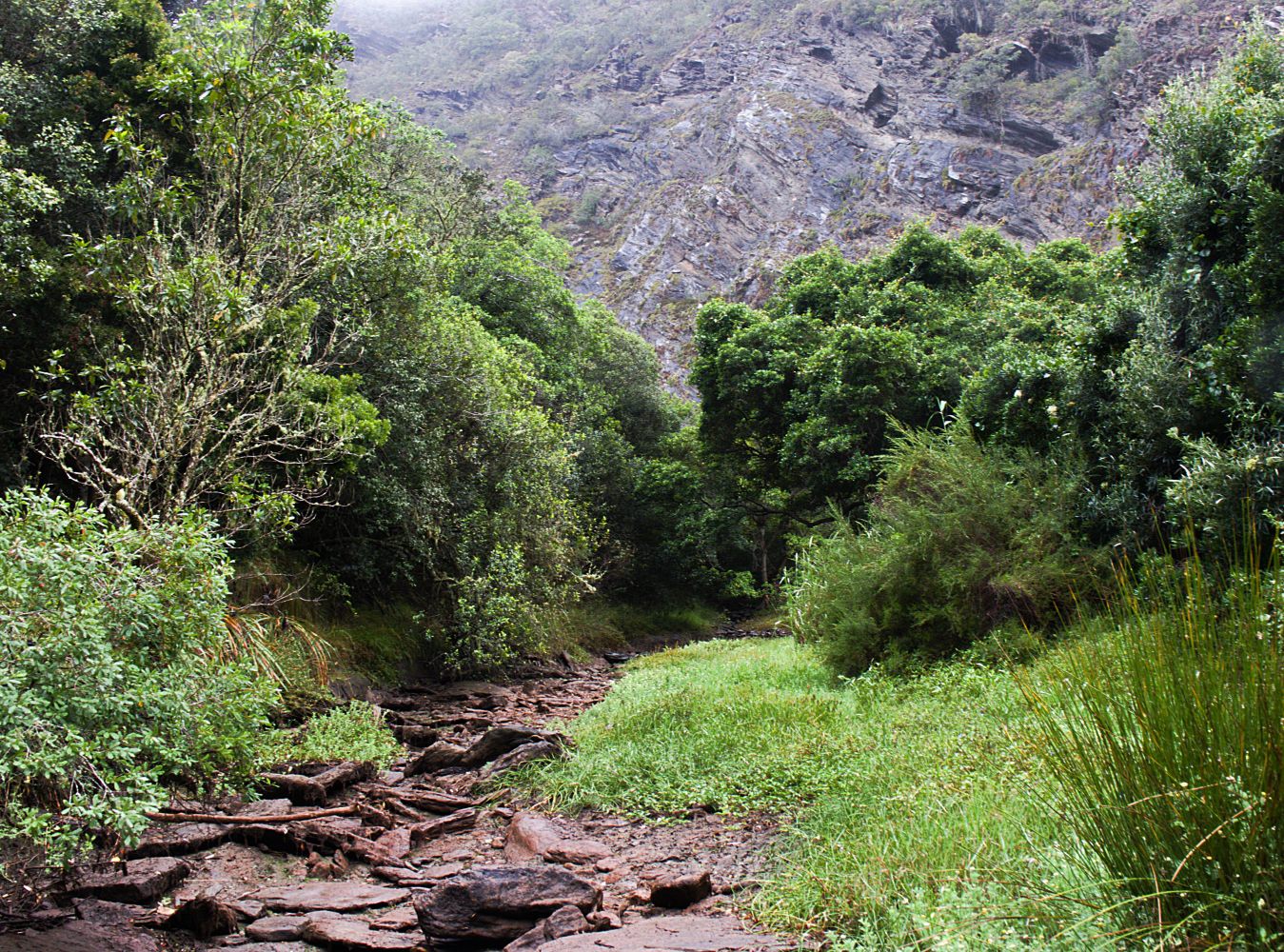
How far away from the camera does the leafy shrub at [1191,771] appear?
7.11 feet

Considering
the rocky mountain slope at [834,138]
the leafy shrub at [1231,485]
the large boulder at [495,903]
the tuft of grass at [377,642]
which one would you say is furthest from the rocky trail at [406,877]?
the rocky mountain slope at [834,138]

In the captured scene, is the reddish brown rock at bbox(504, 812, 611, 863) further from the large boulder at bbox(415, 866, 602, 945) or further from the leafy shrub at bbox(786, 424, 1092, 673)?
the leafy shrub at bbox(786, 424, 1092, 673)

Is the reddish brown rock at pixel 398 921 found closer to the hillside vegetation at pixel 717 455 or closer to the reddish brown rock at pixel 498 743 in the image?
the hillside vegetation at pixel 717 455

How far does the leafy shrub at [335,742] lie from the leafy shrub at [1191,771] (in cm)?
686

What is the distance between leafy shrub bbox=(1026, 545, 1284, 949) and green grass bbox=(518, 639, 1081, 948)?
1.19 ft

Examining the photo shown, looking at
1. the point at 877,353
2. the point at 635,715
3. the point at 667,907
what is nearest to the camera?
the point at 667,907

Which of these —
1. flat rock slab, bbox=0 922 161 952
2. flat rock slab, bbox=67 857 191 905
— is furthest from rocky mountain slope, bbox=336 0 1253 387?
flat rock slab, bbox=0 922 161 952

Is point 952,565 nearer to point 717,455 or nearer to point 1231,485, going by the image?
point 1231,485

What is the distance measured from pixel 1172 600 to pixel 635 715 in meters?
5.85

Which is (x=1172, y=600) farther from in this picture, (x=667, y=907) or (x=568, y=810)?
(x=568, y=810)

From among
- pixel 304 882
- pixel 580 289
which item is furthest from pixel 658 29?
pixel 304 882

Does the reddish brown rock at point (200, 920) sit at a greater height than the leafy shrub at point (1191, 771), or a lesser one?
lesser

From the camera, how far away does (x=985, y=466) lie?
34.8ft

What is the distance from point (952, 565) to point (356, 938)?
7712 millimetres
